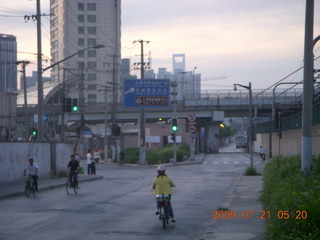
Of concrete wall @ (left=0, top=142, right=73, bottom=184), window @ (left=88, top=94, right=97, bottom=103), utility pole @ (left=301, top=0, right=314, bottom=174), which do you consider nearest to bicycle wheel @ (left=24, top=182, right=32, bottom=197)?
concrete wall @ (left=0, top=142, right=73, bottom=184)

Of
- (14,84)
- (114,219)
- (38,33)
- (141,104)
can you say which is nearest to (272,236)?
(114,219)

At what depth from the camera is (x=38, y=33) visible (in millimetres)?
34656

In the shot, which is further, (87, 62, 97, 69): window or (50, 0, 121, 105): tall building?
(87, 62, 97, 69): window

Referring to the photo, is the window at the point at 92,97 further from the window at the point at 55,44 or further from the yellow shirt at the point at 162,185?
the yellow shirt at the point at 162,185

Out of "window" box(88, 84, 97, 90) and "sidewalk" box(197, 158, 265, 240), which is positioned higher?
"window" box(88, 84, 97, 90)

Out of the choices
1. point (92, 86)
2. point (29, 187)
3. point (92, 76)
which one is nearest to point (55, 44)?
point (92, 76)

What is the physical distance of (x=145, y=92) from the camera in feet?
171

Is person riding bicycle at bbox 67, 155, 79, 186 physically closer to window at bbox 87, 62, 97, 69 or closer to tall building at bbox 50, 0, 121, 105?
tall building at bbox 50, 0, 121, 105

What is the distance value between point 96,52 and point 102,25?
24.9 feet

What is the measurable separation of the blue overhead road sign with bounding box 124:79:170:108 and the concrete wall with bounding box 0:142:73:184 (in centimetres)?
1122

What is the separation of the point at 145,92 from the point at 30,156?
19410 millimetres

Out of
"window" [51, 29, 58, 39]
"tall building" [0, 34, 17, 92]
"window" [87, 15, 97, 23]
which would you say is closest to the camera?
"window" [87, 15, 97, 23]

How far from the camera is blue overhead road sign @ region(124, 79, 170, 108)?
51.9m

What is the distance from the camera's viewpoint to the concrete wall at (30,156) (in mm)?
30844
